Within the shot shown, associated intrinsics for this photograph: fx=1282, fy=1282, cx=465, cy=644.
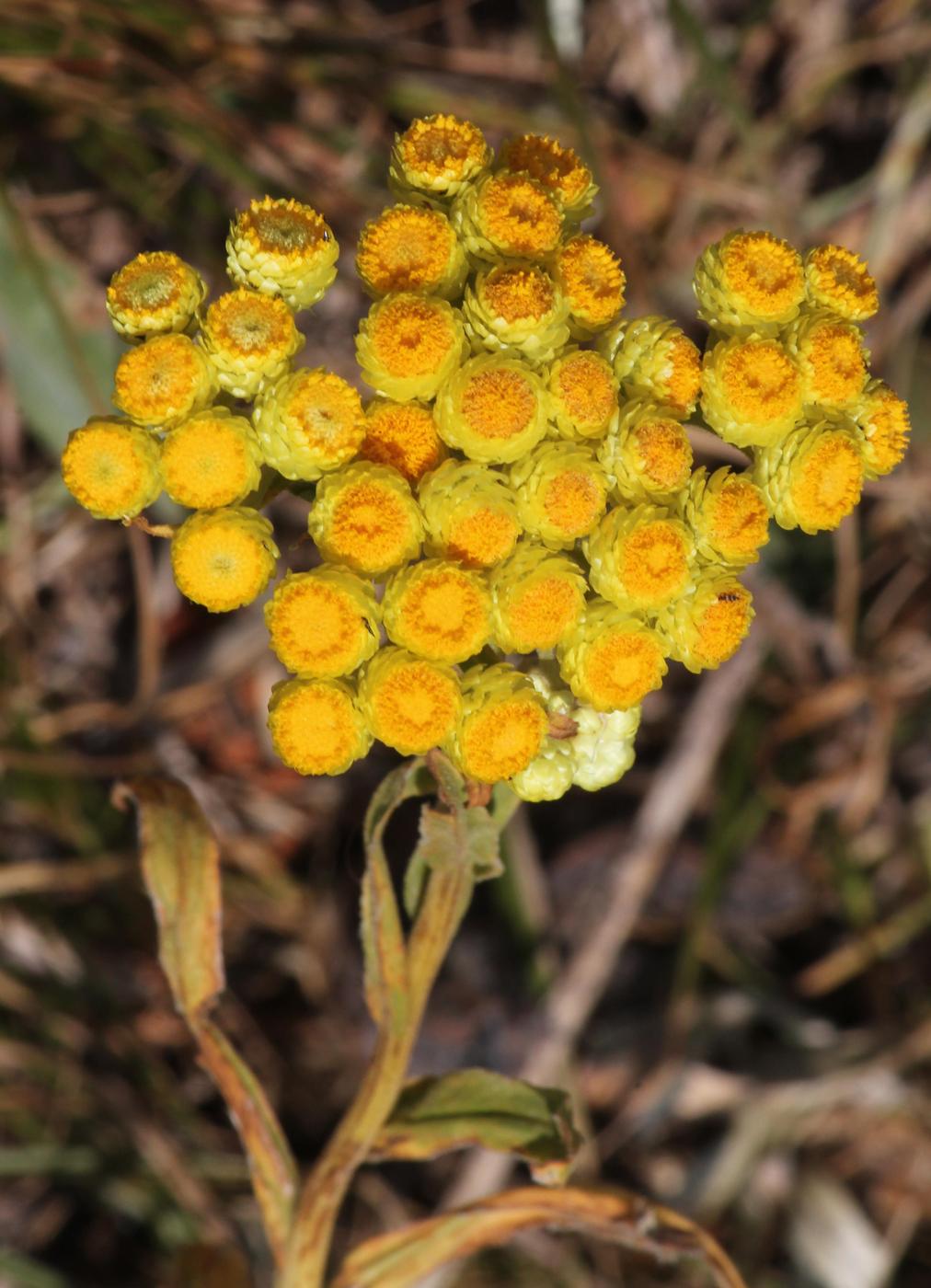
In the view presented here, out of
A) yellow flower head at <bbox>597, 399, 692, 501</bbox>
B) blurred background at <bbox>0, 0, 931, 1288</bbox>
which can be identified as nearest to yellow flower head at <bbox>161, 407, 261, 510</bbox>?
yellow flower head at <bbox>597, 399, 692, 501</bbox>

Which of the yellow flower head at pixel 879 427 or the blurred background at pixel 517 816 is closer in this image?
the yellow flower head at pixel 879 427

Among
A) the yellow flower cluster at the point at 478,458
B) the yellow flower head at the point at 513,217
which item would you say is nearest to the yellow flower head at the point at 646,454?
the yellow flower cluster at the point at 478,458

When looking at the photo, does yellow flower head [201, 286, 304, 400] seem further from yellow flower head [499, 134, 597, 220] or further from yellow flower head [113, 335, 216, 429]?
yellow flower head [499, 134, 597, 220]

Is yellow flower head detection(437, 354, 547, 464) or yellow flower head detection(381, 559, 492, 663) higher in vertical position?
yellow flower head detection(437, 354, 547, 464)

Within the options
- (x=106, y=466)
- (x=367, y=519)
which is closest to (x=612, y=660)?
(x=367, y=519)

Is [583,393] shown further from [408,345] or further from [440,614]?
[440,614]

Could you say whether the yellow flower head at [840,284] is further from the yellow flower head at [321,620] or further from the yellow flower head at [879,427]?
the yellow flower head at [321,620]
